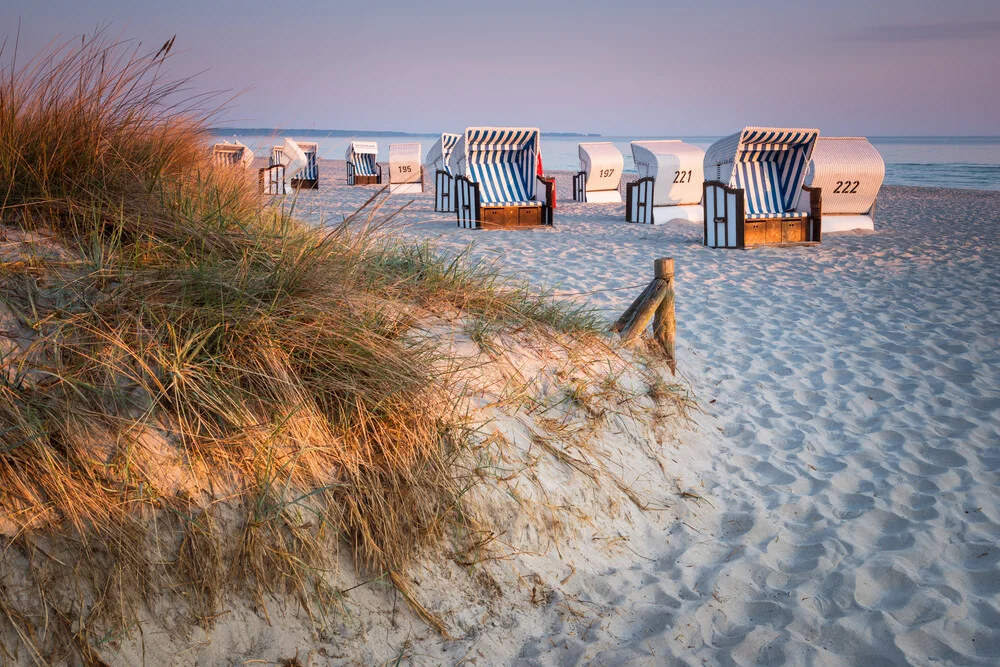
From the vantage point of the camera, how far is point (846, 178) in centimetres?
1113

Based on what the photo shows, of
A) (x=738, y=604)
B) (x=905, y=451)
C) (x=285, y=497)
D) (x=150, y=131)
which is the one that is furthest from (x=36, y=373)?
(x=905, y=451)

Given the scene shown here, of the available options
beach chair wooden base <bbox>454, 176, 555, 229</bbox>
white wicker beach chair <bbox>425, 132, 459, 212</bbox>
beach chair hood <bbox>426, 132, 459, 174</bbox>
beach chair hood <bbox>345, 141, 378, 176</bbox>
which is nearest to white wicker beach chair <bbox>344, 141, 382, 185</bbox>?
beach chair hood <bbox>345, 141, 378, 176</bbox>

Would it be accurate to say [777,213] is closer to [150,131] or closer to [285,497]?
[150,131]

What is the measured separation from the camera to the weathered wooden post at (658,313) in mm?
4281

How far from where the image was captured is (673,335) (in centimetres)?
449

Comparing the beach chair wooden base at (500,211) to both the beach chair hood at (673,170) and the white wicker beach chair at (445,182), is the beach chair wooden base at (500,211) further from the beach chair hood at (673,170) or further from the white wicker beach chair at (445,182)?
the beach chair hood at (673,170)

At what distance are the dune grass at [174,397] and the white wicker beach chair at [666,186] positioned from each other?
9.60 meters

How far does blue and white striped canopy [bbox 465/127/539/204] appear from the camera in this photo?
11250mm

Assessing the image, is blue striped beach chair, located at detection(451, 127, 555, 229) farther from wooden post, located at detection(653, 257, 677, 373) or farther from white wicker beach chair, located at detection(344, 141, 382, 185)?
white wicker beach chair, located at detection(344, 141, 382, 185)

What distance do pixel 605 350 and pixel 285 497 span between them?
7.57 ft

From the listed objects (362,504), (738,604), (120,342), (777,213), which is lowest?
(738,604)

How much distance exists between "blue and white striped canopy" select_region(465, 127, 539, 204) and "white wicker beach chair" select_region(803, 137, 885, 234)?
15.2 feet

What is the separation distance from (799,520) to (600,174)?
46.4 ft

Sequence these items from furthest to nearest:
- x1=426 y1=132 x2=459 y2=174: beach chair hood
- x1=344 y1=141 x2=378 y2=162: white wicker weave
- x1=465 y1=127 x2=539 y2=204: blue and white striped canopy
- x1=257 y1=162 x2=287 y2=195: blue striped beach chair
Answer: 1. x1=344 y1=141 x2=378 y2=162: white wicker weave
2. x1=426 y1=132 x2=459 y2=174: beach chair hood
3. x1=465 y1=127 x2=539 y2=204: blue and white striped canopy
4. x1=257 y1=162 x2=287 y2=195: blue striped beach chair
